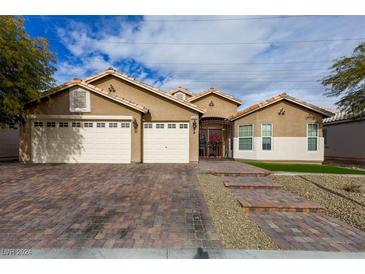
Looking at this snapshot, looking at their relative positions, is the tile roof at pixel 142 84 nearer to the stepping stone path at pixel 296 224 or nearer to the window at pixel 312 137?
the stepping stone path at pixel 296 224

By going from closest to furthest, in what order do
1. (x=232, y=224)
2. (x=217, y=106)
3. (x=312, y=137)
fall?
(x=232, y=224) → (x=312, y=137) → (x=217, y=106)

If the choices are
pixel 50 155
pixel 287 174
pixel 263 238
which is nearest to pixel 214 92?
pixel 287 174

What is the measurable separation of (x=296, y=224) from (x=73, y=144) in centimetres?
1129

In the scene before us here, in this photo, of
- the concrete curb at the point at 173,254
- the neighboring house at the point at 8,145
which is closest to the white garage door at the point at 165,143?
the concrete curb at the point at 173,254

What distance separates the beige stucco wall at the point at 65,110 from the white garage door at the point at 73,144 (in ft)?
1.25

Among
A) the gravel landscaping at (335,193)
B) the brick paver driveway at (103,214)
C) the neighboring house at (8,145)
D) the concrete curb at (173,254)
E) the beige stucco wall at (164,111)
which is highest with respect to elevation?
the beige stucco wall at (164,111)

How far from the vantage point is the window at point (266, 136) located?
12859 mm

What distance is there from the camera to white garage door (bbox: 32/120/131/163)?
10.6 m

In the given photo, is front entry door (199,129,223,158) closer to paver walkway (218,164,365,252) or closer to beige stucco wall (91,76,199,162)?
beige stucco wall (91,76,199,162)

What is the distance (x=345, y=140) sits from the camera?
15.4 meters

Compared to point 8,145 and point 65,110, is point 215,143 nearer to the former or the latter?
point 65,110

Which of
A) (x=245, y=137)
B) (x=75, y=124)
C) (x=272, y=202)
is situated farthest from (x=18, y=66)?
(x=245, y=137)

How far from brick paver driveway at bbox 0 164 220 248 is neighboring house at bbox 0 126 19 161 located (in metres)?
8.86
